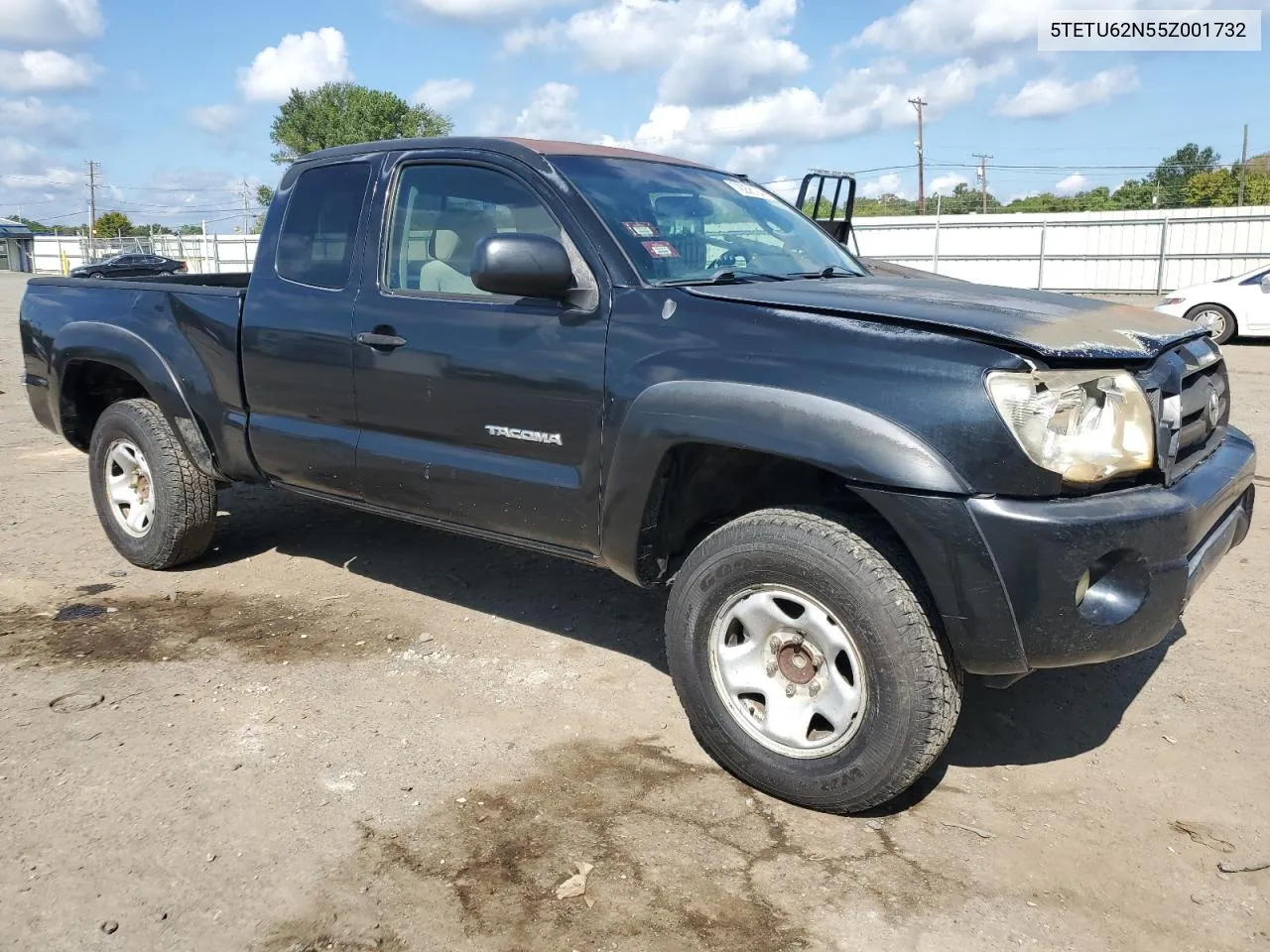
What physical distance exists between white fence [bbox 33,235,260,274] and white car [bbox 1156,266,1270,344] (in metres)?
15.4

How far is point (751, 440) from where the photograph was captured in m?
2.86

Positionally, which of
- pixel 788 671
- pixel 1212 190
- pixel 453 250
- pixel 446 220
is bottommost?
pixel 788 671

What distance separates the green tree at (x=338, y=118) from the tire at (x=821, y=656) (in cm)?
6875

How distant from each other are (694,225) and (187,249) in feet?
114

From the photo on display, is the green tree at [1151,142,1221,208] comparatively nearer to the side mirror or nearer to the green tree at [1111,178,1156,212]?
the green tree at [1111,178,1156,212]

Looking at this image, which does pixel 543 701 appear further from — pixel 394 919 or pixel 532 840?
pixel 394 919

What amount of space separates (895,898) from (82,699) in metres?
2.82

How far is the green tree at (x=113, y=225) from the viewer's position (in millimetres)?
72188

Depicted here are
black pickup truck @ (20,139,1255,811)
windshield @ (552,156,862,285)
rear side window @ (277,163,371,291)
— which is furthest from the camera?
rear side window @ (277,163,371,291)

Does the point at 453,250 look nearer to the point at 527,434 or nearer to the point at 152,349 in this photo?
the point at 527,434

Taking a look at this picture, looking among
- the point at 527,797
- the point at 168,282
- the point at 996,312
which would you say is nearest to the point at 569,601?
the point at 527,797

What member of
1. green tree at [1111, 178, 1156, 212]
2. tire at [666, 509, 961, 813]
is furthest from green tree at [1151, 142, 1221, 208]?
tire at [666, 509, 961, 813]

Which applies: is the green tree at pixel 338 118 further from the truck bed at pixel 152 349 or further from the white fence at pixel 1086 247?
the truck bed at pixel 152 349

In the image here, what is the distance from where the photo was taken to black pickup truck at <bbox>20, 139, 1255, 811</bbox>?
8.63 feet
